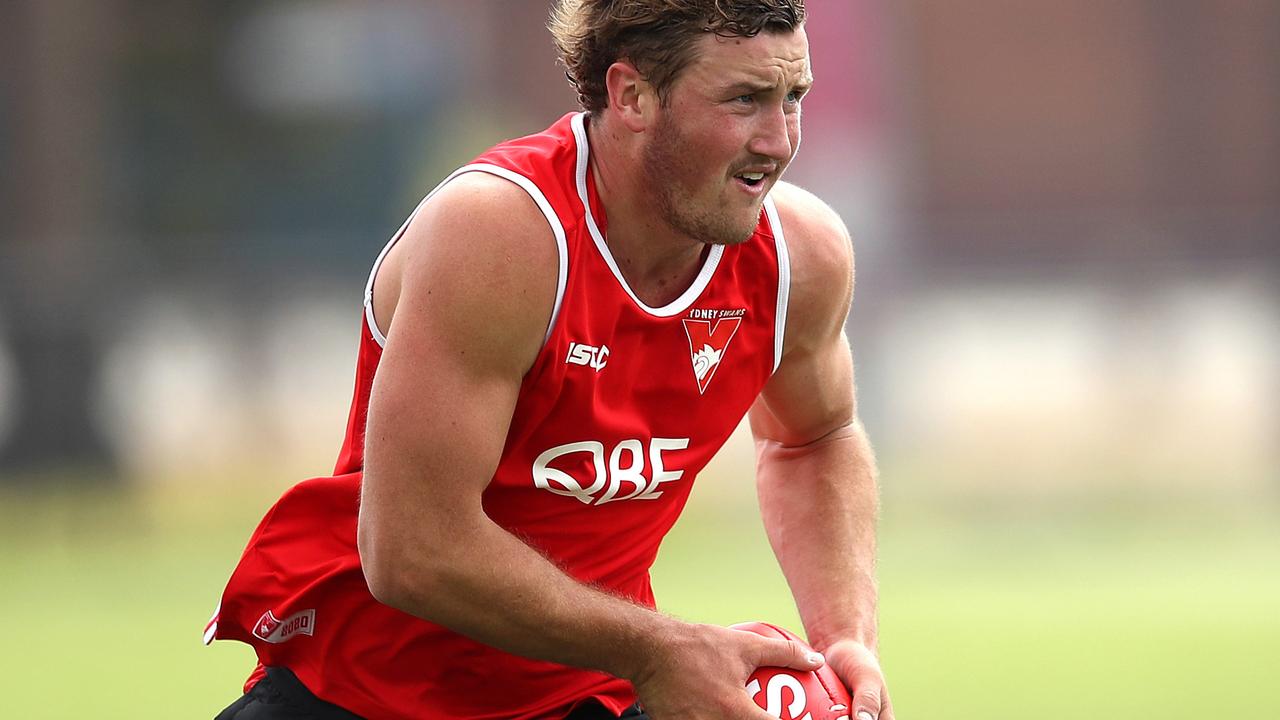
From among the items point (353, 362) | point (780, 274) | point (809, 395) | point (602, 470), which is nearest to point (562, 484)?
point (602, 470)

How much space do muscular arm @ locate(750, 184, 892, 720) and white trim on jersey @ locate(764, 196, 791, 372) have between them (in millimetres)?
32

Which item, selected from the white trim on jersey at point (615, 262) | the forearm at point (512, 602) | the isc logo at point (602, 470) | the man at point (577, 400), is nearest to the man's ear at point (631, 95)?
the man at point (577, 400)

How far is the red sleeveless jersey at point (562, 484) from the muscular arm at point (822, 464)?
13cm

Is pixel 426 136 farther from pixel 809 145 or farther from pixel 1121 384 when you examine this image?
pixel 1121 384

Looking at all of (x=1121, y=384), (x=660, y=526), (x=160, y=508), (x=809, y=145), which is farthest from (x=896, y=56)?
(x=660, y=526)

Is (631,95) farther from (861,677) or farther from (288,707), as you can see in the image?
(288,707)

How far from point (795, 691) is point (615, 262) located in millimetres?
967

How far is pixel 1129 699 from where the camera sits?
28.9ft

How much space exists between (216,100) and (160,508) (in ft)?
27.4

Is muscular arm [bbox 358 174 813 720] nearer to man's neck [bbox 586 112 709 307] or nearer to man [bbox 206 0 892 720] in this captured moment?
man [bbox 206 0 892 720]

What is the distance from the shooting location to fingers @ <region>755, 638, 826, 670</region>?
12.1ft

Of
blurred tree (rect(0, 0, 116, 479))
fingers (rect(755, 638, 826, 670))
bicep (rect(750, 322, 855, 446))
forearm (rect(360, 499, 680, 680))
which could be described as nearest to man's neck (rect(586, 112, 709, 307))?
bicep (rect(750, 322, 855, 446))

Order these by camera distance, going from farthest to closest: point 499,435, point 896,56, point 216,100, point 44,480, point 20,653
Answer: point 896,56, point 216,100, point 44,480, point 20,653, point 499,435

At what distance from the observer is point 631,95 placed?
3.69 meters
